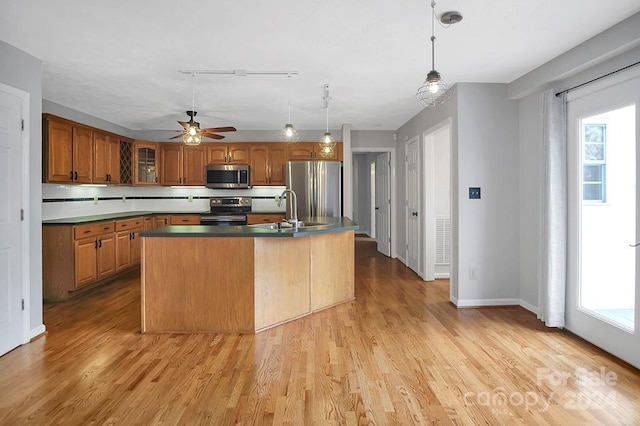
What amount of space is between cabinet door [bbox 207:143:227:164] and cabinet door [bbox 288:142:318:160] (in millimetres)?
1180

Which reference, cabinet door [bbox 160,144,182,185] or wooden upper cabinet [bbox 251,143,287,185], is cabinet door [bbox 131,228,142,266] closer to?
cabinet door [bbox 160,144,182,185]

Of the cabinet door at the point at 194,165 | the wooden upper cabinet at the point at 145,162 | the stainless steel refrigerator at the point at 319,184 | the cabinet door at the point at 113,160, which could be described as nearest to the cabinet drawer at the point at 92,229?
the cabinet door at the point at 113,160

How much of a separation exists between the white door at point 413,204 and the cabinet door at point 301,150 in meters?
1.73

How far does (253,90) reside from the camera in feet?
14.9

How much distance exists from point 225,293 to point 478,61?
3.10 metres

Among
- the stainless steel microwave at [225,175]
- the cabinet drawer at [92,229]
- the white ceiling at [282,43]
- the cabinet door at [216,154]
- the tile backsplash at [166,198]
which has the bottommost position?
the cabinet drawer at [92,229]

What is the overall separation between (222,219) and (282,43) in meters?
4.22

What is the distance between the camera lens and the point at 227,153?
23.5 feet

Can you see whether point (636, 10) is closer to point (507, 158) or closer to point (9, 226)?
point (507, 158)

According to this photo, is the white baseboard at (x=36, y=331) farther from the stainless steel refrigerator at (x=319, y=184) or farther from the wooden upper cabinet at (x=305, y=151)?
the wooden upper cabinet at (x=305, y=151)

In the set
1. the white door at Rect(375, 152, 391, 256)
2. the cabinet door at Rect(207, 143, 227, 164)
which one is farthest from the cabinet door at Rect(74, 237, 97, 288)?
the white door at Rect(375, 152, 391, 256)

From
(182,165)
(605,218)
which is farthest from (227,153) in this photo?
(605,218)

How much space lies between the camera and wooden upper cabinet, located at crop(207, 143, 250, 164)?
716cm

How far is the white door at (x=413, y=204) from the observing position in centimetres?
590
